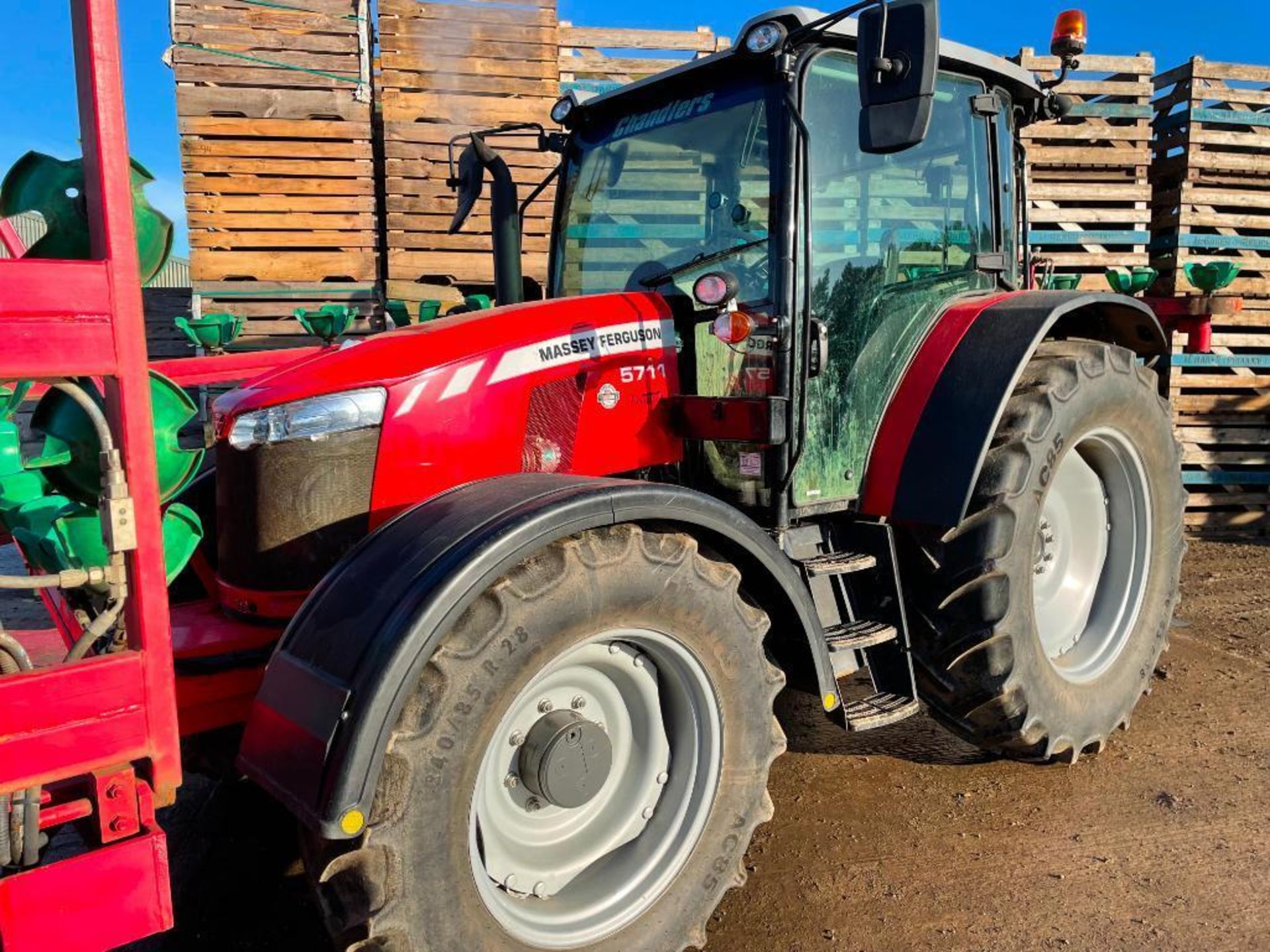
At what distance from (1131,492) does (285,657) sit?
3.10m

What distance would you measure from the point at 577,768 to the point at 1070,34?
2.84 m

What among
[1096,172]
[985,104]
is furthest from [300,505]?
[1096,172]

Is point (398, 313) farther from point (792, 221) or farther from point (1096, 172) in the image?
point (1096, 172)

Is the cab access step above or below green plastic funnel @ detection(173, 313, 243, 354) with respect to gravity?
below

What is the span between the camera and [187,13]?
23.0 feet

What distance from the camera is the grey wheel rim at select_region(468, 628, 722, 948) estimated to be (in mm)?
2203

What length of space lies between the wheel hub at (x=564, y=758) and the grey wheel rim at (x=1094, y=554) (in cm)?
200

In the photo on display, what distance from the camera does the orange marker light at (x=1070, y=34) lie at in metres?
3.22

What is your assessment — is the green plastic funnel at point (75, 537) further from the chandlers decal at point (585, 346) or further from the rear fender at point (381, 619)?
the chandlers decal at point (585, 346)

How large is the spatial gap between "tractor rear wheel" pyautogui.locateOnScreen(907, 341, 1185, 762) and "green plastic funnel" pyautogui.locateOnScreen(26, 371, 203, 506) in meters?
2.13

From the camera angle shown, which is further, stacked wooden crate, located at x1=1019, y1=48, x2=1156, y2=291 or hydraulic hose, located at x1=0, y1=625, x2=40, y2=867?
stacked wooden crate, located at x1=1019, y1=48, x2=1156, y2=291

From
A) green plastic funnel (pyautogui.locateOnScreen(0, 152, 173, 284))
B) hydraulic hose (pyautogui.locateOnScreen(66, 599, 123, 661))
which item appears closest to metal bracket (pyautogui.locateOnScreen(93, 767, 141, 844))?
hydraulic hose (pyautogui.locateOnScreen(66, 599, 123, 661))

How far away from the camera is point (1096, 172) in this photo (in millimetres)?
7238

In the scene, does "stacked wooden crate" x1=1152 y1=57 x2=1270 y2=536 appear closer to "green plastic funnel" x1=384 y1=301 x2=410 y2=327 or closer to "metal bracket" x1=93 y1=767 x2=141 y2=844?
"green plastic funnel" x1=384 y1=301 x2=410 y2=327
